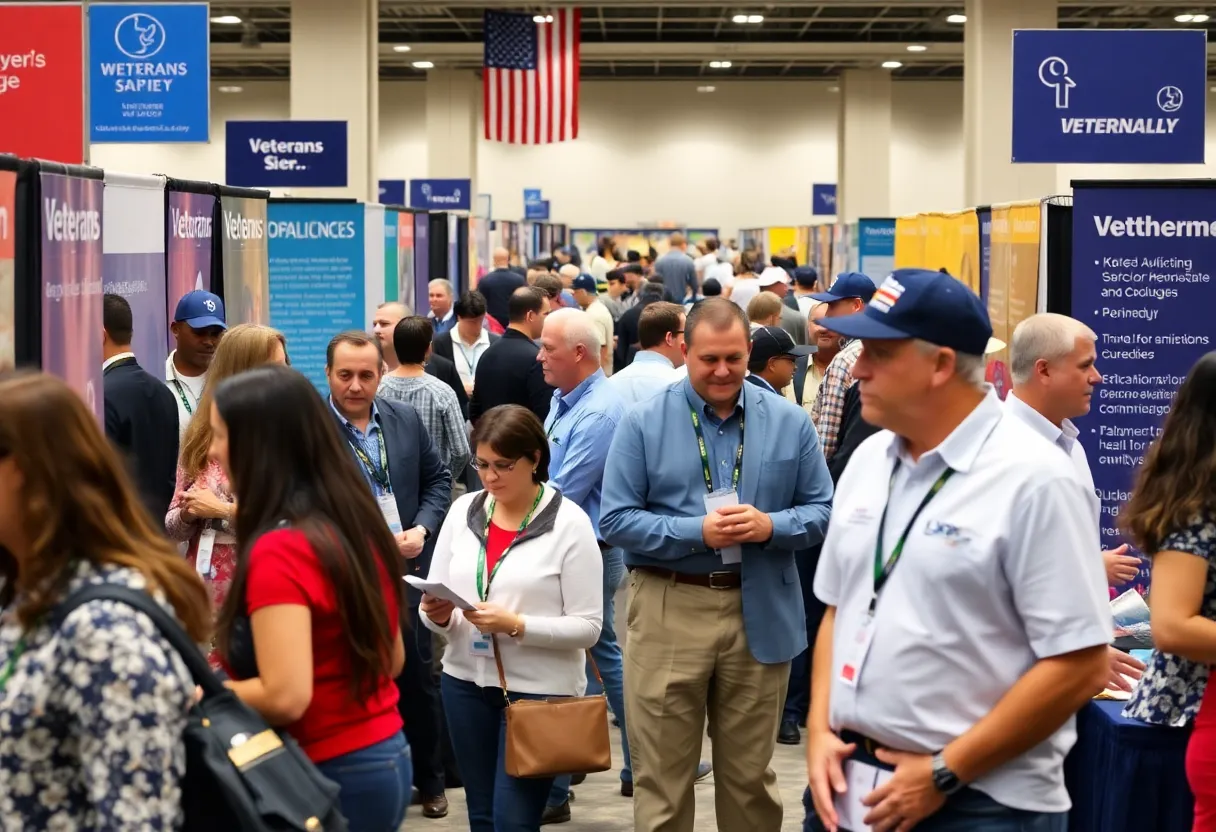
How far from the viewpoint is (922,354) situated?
2.44 meters

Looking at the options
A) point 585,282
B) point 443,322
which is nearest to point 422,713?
point 443,322

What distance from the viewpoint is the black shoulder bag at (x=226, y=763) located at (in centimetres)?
217

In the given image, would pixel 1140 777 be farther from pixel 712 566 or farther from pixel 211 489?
pixel 211 489

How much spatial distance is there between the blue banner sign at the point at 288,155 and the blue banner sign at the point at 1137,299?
7.07 meters

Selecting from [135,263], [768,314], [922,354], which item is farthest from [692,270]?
[922,354]

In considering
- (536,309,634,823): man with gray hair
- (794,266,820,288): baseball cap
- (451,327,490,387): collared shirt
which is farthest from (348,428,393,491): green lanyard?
(794,266,820,288): baseball cap

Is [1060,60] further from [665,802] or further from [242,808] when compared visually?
[242,808]

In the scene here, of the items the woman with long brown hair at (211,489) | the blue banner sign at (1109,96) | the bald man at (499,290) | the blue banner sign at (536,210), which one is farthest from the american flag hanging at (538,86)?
the woman with long brown hair at (211,489)

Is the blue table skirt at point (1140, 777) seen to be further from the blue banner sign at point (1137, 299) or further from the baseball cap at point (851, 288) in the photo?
the baseball cap at point (851, 288)

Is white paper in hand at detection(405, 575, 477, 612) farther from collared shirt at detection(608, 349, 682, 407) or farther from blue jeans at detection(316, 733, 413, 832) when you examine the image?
collared shirt at detection(608, 349, 682, 407)

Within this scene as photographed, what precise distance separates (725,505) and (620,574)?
77.9 inches

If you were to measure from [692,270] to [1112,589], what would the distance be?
1298 centimetres

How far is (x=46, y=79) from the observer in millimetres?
6082

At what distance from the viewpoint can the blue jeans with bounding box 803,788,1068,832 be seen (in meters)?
2.40
